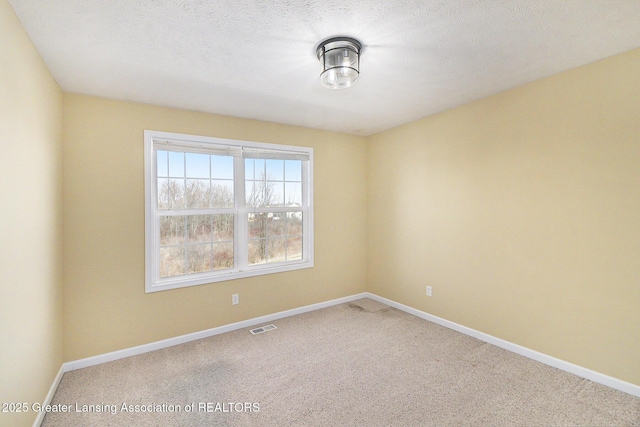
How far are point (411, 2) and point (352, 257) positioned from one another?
3.38 metres

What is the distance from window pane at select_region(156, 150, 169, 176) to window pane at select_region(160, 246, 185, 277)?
0.80 m

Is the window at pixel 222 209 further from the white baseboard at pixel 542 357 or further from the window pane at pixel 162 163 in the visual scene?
the white baseboard at pixel 542 357

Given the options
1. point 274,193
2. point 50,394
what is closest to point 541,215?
point 274,193

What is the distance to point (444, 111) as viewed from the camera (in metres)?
3.36

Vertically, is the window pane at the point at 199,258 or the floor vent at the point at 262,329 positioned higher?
the window pane at the point at 199,258

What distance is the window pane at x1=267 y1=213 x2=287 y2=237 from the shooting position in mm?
3809

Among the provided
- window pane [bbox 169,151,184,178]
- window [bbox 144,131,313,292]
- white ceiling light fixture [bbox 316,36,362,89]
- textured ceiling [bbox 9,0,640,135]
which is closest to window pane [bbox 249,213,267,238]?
window [bbox 144,131,313,292]

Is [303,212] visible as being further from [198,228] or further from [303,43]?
[303,43]

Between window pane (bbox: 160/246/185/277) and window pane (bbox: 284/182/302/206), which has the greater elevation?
window pane (bbox: 284/182/302/206)

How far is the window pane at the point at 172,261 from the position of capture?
3.11 meters

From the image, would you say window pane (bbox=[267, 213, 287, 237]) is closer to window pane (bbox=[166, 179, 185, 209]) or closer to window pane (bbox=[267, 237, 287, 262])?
window pane (bbox=[267, 237, 287, 262])

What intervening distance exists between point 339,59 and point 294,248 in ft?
8.43

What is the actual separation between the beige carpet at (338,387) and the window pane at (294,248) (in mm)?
1100

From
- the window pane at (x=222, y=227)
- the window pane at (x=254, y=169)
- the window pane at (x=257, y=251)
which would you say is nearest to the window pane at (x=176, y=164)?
the window pane at (x=222, y=227)
